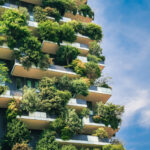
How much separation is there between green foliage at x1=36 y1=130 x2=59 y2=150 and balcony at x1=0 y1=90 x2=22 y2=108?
6.04 m

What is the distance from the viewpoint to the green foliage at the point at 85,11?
2298 inches

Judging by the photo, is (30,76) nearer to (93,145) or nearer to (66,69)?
(66,69)

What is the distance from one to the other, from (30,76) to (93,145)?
13388mm

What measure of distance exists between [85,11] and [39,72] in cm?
2156

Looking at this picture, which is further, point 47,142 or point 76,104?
point 76,104

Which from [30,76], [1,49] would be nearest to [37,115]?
[30,76]

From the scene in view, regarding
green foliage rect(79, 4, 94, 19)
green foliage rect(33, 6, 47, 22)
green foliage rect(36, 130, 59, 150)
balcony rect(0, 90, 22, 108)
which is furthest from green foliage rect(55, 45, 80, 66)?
green foliage rect(36, 130, 59, 150)

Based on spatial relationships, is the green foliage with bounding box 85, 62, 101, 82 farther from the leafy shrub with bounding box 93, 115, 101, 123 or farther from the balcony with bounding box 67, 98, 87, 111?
the leafy shrub with bounding box 93, 115, 101, 123

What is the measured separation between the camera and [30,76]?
43094 mm

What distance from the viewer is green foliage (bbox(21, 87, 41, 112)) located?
120 feet

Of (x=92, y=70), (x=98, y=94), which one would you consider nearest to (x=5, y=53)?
(x=92, y=70)

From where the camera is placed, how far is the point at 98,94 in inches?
1785

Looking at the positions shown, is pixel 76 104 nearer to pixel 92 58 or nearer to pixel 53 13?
pixel 92 58

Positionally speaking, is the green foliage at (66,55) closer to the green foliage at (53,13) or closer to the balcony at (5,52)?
the balcony at (5,52)
